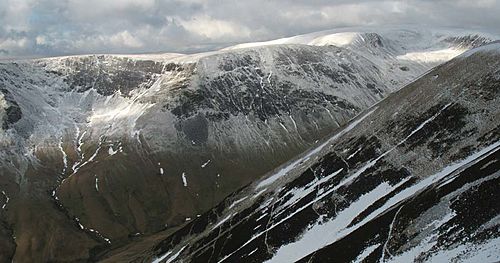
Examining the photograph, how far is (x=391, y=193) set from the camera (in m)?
92.3

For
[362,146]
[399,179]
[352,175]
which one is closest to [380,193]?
[399,179]

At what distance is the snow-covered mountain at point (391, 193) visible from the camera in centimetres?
6925

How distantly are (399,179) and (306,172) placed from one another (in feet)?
114

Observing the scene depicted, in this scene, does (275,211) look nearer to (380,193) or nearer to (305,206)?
(305,206)

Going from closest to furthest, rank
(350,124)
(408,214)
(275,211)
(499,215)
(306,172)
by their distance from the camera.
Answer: (499,215), (408,214), (275,211), (306,172), (350,124)

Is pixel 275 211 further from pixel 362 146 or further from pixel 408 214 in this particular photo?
pixel 408 214

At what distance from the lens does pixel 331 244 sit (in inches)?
3408

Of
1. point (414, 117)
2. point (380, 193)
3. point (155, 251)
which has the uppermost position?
point (414, 117)

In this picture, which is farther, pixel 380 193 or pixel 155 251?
pixel 155 251

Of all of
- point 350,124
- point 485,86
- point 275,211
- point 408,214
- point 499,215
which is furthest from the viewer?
point 350,124

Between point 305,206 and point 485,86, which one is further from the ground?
point 485,86

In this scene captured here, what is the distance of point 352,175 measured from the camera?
109 meters

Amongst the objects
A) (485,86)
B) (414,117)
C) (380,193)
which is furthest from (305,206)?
(485,86)

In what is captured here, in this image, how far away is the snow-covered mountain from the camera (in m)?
69.2
